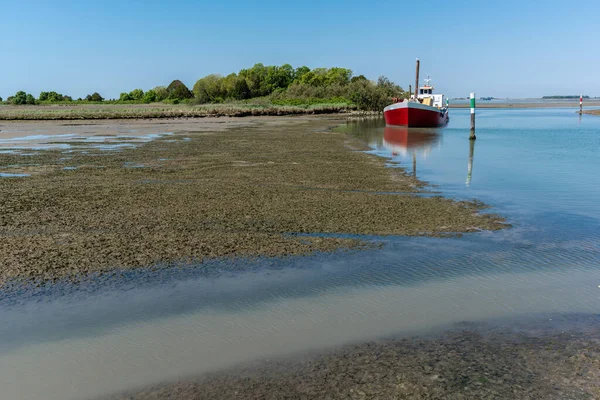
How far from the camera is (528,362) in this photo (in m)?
4.29

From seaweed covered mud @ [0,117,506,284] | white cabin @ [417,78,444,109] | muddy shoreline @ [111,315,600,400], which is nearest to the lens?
muddy shoreline @ [111,315,600,400]

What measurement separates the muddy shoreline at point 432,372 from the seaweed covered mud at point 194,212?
9.86ft

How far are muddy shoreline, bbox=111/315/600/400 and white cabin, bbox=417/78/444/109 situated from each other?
44.4 metres

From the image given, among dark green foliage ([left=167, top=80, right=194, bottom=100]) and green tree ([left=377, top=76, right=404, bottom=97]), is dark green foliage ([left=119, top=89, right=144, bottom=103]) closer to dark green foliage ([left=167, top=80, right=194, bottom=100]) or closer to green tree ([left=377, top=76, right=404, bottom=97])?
dark green foliage ([left=167, top=80, right=194, bottom=100])

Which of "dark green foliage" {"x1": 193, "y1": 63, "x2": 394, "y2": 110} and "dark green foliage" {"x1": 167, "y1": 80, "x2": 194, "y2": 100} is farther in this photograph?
"dark green foliage" {"x1": 167, "y1": 80, "x2": 194, "y2": 100}

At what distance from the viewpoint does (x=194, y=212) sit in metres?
9.73

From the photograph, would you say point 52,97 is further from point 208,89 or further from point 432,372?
point 432,372

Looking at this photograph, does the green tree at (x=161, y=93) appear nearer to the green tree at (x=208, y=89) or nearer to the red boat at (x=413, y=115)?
the green tree at (x=208, y=89)

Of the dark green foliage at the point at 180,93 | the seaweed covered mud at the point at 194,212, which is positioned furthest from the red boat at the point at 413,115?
the dark green foliage at the point at 180,93

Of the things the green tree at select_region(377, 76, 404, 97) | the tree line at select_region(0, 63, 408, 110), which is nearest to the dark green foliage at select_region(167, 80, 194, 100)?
the tree line at select_region(0, 63, 408, 110)

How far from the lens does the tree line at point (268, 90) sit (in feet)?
304

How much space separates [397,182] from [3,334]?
1047 centimetres

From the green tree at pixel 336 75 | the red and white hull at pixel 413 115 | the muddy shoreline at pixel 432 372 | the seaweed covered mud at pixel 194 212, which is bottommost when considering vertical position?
the muddy shoreline at pixel 432 372

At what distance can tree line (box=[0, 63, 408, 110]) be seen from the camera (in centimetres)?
9275
